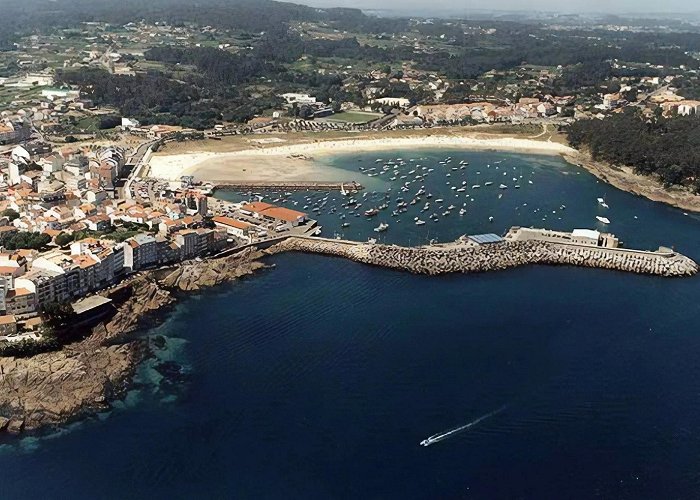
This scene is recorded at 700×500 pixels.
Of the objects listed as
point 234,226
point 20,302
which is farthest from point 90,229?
point 20,302

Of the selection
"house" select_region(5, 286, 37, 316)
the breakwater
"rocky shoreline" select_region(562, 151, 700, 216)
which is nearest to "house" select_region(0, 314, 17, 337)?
"house" select_region(5, 286, 37, 316)

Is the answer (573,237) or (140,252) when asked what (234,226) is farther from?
(573,237)

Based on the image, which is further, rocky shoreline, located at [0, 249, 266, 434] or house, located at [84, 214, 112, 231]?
house, located at [84, 214, 112, 231]

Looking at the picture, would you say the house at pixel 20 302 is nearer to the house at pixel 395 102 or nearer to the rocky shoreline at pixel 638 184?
the rocky shoreline at pixel 638 184

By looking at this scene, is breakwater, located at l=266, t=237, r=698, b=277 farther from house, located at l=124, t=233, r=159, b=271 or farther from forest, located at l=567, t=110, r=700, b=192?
forest, located at l=567, t=110, r=700, b=192

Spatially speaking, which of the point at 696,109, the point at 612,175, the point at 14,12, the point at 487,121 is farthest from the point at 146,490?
the point at 14,12

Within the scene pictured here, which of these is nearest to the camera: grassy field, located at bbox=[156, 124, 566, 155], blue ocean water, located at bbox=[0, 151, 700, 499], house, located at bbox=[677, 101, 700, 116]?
blue ocean water, located at bbox=[0, 151, 700, 499]

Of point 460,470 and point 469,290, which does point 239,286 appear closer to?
point 469,290
